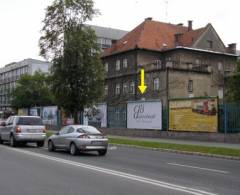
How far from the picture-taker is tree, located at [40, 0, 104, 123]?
127 feet

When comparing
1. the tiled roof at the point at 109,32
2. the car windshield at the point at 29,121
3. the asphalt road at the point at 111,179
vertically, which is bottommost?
the asphalt road at the point at 111,179

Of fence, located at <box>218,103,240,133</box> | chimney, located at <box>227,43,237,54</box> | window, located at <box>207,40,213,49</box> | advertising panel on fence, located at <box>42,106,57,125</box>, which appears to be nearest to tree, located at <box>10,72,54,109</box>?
advertising panel on fence, located at <box>42,106,57,125</box>

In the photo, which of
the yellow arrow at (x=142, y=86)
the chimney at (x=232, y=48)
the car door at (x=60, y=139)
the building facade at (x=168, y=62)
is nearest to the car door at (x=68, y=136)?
the car door at (x=60, y=139)

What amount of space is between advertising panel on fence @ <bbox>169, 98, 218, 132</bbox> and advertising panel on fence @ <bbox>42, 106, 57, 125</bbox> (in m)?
21.9

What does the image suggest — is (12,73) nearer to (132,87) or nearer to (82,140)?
(132,87)

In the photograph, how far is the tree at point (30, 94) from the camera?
8306 centimetres

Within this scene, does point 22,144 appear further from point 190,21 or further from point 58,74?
point 190,21

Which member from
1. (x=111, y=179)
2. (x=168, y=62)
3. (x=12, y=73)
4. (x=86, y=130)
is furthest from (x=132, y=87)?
(x=12, y=73)

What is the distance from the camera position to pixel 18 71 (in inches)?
5315

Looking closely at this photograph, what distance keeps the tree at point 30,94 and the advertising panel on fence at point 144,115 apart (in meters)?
44.4

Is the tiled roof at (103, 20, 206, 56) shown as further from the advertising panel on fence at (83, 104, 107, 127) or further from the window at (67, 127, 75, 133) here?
the window at (67, 127, 75, 133)

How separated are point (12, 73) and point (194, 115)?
369 ft

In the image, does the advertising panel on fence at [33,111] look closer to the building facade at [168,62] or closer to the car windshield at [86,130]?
the building facade at [168,62]

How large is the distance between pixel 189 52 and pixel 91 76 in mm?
30141
